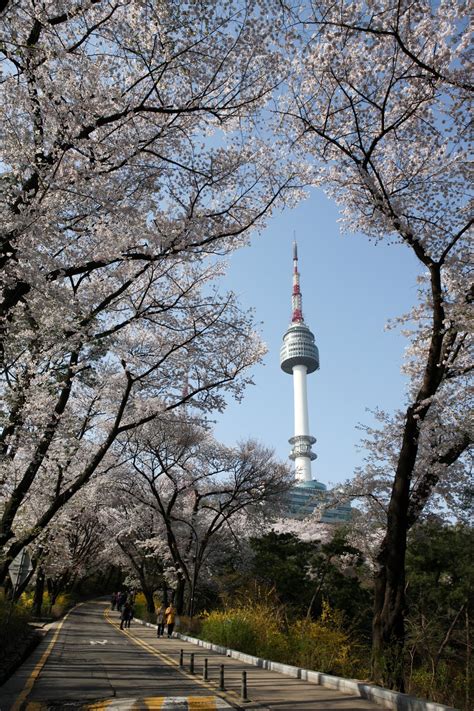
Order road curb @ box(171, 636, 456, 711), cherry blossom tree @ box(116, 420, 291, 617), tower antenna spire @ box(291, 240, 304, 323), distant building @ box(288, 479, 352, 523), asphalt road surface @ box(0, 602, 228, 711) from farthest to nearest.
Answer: tower antenna spire @ box(291, 240, 304, 323)
cherry blossom tree @ box(116, 420, 291, 617)
distant building @ box(288, 479, 352, 523)
asphalt road surface @ box(0, 602, 228, 711)
road curb @ box(171, 636, 456, 711)

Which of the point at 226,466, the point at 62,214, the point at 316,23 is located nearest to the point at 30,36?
the point at 62,214

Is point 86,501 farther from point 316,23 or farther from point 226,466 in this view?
point 316,23

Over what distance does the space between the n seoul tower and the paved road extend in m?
155

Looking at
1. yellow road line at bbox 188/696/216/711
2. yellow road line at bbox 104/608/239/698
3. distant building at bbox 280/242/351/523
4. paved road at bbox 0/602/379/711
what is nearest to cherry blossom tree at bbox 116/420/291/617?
yellow road line at bbox 104/608/239/698

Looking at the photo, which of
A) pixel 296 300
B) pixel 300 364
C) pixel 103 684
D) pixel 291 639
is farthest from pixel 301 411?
pixel 103 684

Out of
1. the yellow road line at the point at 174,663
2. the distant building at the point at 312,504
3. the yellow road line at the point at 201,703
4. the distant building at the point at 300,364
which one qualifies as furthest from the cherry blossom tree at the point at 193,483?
the distant building at the point at 300,364

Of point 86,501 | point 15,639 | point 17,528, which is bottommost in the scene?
point 15,639

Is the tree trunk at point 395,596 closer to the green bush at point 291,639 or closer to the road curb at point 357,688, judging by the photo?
the road curb at point 357,688

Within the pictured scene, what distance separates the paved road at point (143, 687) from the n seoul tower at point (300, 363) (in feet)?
510

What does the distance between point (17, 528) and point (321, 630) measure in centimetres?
1431

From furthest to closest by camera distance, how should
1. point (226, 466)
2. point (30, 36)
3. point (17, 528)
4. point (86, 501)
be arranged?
1. point (226, 466)
2. point (86, 501)
3. point (17, 528)
4. point (30, 36)

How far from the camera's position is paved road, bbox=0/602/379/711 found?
8.21 m

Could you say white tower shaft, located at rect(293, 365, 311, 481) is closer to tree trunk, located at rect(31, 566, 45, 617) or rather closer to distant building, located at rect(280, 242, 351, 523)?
distant building, located at rect(280, 242, 351, 523)

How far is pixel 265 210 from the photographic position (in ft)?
43.4
